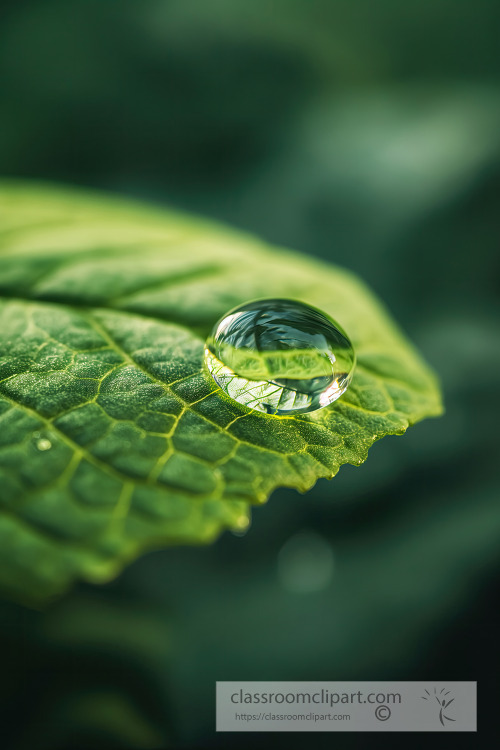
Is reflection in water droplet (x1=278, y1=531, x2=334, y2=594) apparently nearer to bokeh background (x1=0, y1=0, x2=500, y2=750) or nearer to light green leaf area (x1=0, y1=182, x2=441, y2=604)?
bokeh background (x1=0, y1=0, x2=500, y2=750)

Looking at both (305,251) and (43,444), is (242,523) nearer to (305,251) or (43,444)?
(43,444)

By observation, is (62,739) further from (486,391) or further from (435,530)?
(486,391)

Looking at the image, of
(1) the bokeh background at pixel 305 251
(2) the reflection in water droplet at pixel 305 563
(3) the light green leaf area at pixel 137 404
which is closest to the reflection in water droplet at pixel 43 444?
(3) the light green leaf area at pixel 137 404

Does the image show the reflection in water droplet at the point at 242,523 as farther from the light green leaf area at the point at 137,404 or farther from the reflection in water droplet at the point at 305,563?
the reflection in water droplet at the point at 305,563

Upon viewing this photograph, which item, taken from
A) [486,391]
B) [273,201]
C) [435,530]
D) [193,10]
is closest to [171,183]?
[273,201]

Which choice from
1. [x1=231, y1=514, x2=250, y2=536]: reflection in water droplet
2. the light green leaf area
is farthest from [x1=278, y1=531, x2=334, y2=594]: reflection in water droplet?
[x1=231, y1=514, x2=250, y2=536]: reflection in water droplet

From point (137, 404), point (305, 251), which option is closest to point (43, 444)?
point (137, 404)

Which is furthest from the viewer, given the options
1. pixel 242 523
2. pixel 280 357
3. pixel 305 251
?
pixel 305 251
